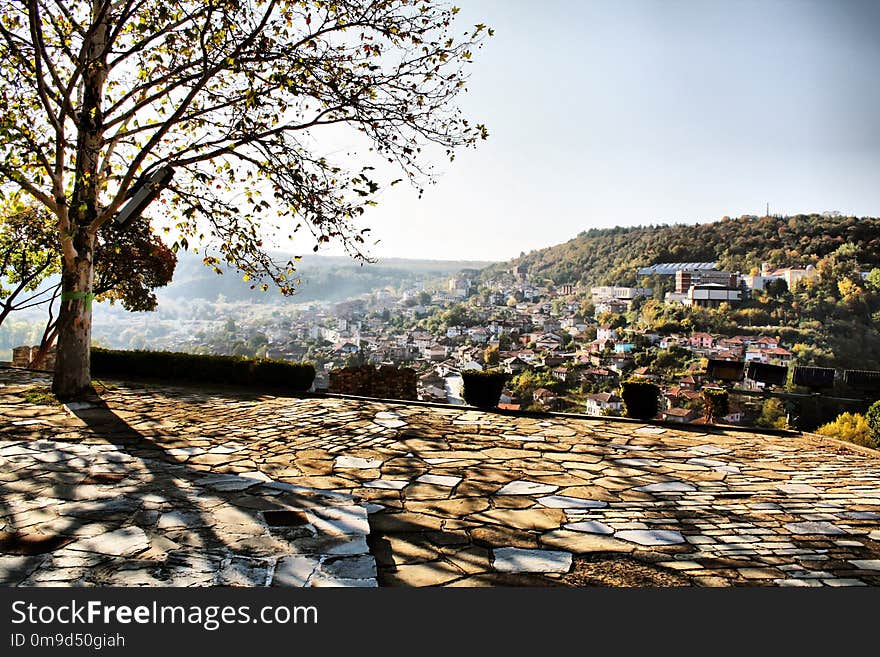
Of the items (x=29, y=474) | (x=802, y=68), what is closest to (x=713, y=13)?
(x=802, y=68)

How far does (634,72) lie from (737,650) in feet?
39.9

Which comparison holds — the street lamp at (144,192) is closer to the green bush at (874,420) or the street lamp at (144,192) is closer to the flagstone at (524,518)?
the flagstone at (524,518)

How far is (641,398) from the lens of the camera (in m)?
7.55

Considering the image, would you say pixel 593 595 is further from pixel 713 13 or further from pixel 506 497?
pixel 713 13

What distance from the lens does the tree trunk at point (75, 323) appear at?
735 cm

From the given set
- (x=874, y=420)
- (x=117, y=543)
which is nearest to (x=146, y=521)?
(x=117, y=543)

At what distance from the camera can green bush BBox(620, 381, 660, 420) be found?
7540 millimetres

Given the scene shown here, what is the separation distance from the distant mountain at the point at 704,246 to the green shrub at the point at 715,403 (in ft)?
61.3

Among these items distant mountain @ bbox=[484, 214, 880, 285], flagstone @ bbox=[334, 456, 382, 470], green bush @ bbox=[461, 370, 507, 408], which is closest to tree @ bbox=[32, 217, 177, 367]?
green bush @ bbox=[461, 370, 507, 408]

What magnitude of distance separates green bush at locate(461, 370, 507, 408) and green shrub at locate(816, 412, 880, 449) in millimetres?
3983

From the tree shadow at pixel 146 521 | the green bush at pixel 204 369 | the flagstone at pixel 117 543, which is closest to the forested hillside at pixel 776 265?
the green bush at pixel 204 369

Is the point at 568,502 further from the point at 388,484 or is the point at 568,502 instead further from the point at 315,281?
the point at 315,281

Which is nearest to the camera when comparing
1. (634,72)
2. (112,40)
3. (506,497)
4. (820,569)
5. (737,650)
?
(737,650)

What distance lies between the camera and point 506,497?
3.97m
